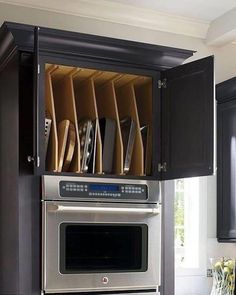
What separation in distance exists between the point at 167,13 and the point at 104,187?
1.34m

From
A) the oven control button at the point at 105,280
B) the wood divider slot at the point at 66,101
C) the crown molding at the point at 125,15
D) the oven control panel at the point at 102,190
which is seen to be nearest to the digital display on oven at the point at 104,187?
the oven control panel at the point at 102,190

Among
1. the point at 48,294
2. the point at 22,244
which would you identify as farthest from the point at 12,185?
the point at 48,294

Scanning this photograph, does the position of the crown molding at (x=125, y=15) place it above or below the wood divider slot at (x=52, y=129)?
above

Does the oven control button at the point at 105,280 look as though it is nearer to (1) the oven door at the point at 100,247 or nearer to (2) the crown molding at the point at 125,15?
(1) the oven door at the point at 100,247

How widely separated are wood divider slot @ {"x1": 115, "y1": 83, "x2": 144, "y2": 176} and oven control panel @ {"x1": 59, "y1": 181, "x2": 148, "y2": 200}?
0.38 feet

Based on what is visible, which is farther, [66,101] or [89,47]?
[66,101]

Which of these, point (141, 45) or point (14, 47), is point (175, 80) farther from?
point (14, 47)

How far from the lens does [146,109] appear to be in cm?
297

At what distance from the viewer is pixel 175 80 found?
2.81 meters

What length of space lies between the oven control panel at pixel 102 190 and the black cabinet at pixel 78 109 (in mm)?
63

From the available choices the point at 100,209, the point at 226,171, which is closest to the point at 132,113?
the point at 100,209

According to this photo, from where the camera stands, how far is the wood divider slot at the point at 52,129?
8.60 ft

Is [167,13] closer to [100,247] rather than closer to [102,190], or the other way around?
[102,190]

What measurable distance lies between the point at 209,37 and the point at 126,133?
1.14 m
